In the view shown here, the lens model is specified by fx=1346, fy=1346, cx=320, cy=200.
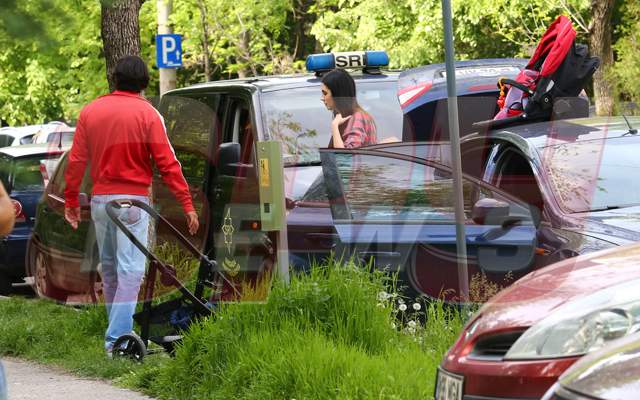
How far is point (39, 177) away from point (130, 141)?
2203 millimetres

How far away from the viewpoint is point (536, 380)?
13.7 ft

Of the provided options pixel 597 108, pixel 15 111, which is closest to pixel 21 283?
pixel 597 108

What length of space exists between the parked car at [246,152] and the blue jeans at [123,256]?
0.67 meters

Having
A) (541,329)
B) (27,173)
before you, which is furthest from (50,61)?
(541,329)

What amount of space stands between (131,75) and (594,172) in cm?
278

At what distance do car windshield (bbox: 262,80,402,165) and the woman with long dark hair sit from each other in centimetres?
24

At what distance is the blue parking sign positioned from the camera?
19203 millimetres

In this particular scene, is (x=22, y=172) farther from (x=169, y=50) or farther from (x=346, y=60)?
(x=169, y=50)

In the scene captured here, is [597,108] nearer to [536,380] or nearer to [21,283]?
[21,283]

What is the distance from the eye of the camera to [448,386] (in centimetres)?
453

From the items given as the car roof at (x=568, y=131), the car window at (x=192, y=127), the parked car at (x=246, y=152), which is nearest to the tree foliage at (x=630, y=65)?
the parked car at (x=246, y=152)

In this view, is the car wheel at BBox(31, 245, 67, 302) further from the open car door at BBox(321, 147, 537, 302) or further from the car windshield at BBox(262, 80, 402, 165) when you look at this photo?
the open car door at BBox(321, 147, 537, 302)

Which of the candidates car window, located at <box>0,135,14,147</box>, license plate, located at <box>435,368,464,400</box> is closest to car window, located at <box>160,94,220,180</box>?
license plate, located at <box>435,368,464,400</box>

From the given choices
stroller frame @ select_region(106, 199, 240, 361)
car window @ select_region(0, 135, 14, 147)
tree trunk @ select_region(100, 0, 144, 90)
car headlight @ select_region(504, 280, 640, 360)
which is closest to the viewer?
car headlight @ select_region(504, 280, 640, 360)
